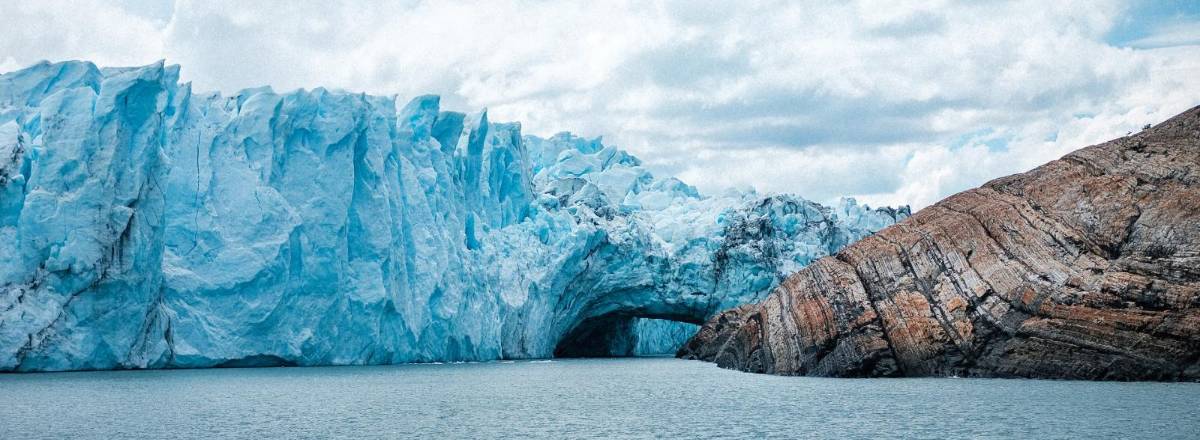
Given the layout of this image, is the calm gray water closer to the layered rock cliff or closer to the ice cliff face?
the layered rock cliff

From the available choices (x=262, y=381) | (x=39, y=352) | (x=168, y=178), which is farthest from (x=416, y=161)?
(x=39, y=352)

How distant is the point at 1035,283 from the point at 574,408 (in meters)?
13.3

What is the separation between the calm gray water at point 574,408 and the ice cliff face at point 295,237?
6.77ft

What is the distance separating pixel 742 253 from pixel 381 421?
37.1 meters

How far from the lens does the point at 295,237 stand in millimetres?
37969

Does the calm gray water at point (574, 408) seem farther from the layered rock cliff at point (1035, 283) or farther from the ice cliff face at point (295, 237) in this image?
the ice cliff face at point (295, 237)

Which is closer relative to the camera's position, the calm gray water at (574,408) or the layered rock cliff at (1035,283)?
the calm gray water at (574,408)

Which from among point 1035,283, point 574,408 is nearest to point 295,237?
point 574,408

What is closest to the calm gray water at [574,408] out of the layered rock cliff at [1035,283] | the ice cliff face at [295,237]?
the layered rock cliff at [1035,283]

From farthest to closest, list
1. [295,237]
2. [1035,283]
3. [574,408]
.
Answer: [295,237], [1035,283], [574,408]

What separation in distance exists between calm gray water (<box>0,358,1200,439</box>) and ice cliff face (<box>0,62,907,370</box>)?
2062 millimetres

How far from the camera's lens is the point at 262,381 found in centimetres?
3303

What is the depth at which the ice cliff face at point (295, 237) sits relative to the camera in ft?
105

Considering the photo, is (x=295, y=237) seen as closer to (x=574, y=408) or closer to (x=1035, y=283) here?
(x=574, y=408)
